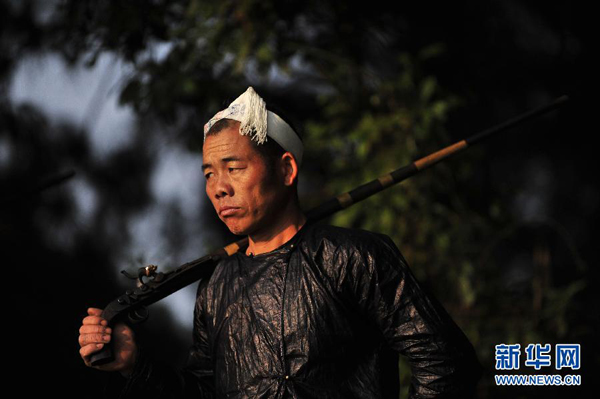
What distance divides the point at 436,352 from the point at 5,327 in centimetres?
332

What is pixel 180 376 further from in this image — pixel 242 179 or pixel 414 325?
pixel 414 325

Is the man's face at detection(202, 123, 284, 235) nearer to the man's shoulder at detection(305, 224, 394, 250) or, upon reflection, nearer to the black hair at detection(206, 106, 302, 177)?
the black hair at detection(206, 106, 302, 177)

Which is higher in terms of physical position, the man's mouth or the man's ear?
the man's ear

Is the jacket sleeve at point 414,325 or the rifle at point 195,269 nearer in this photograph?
the jacket sleeve at point 414,325

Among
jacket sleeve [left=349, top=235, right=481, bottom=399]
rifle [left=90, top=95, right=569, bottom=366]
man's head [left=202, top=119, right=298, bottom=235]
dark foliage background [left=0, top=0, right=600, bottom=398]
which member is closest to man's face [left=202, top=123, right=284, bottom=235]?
man's head [left=202, top=119, right=298, bottom=235]

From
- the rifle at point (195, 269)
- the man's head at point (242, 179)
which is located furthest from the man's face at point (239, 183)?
the rifle at point (195, 269)

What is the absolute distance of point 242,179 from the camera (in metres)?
2.60

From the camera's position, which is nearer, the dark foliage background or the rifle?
the rifle

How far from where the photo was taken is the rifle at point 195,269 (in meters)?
2.60

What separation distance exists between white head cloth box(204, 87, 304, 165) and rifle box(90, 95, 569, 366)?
279 millimetres

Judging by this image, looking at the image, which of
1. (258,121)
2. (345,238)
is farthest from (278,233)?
(258,121)

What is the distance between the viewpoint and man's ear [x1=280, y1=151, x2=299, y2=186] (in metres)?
2.70

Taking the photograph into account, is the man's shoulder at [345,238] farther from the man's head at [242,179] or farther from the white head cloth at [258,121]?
the white head cloth at [258,121]

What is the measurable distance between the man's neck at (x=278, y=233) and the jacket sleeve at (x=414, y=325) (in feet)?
0.90
